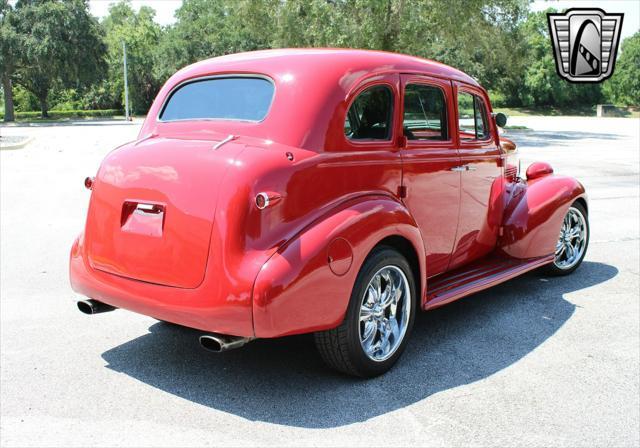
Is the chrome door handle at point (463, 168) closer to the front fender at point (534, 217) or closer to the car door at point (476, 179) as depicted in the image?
the car door at point (476, 179)

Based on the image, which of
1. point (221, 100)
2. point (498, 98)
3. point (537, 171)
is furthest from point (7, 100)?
point (221, 100)

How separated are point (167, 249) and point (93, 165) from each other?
1357 cm

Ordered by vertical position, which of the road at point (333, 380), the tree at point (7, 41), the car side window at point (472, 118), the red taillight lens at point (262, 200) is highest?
the tree at point (7, 41)

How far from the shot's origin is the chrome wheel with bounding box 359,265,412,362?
3.87 meters

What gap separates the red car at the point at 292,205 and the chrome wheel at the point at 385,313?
0.03ft

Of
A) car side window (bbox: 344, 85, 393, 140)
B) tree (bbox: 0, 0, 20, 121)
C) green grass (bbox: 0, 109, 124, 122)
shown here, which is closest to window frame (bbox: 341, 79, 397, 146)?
car side window (bbox: 344, 85, 393, 140)

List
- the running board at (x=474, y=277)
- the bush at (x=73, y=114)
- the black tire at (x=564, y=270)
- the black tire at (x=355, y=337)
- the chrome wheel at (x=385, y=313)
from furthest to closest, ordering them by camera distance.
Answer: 1. the bush at (x=73, y=114)
2. the black tire at (x=564, y=270)
3. the running board at (x=474, y=277)
4. the chrome wheel at (x=385, y=313)
5. the black tire at (x=355, y=337)

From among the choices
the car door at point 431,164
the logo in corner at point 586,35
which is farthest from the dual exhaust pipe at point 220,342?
the logo in corner at point 586,35

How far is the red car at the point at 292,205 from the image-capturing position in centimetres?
338

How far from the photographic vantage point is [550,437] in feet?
10.7

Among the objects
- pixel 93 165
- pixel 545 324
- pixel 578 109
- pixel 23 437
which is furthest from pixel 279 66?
pixel 578 109

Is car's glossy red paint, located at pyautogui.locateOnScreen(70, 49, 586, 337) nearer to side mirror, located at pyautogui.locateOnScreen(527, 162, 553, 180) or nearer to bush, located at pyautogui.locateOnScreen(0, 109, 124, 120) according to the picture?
side mirror, located at pyautogui.locateOnScreen(527, 162, 553, 180)

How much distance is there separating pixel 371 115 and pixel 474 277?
5.15ft

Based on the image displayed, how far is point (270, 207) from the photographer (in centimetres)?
340
